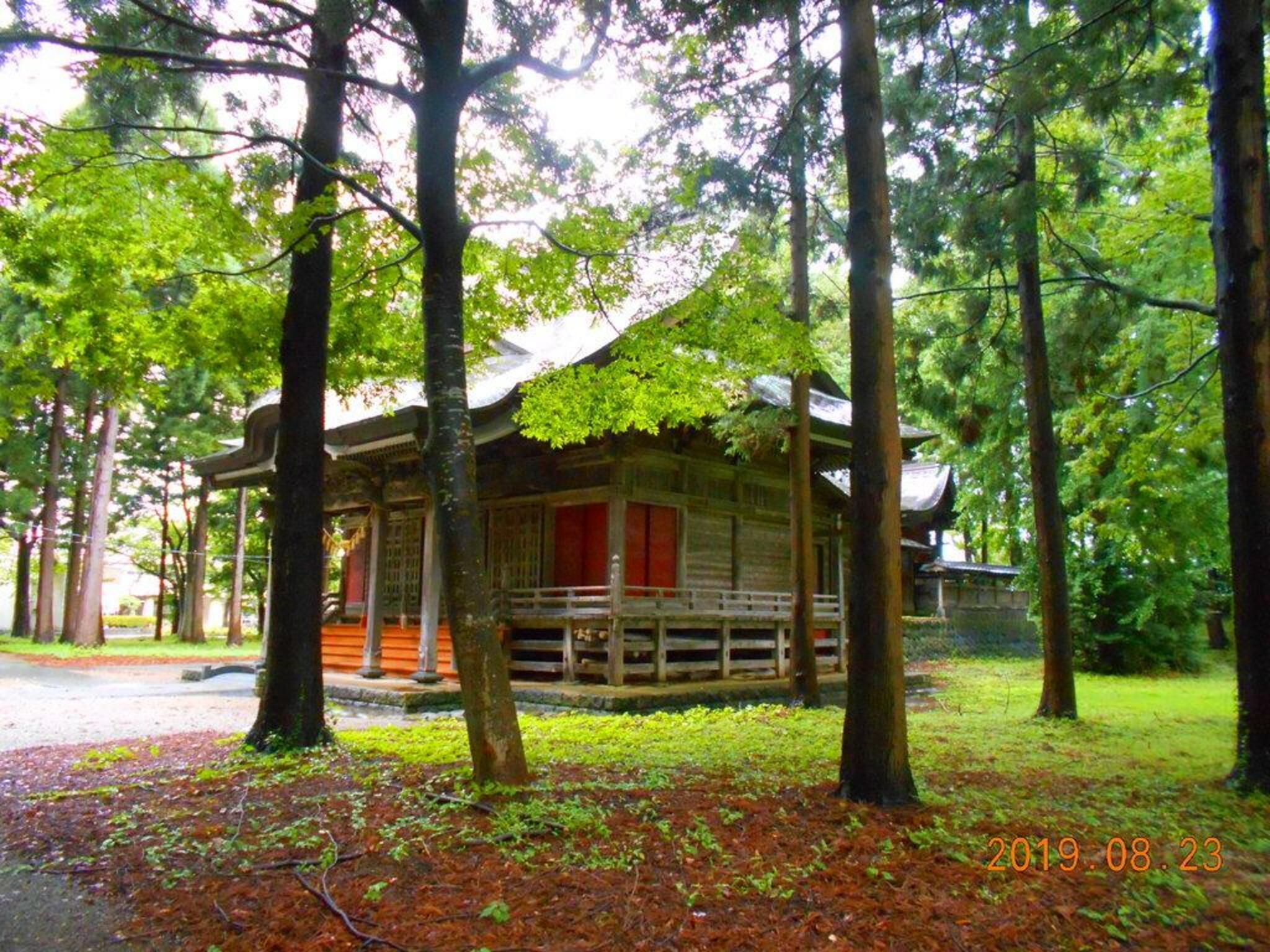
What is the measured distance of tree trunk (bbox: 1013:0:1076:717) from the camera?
32.3 ft

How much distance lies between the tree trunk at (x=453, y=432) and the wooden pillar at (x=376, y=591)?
9.23 meters

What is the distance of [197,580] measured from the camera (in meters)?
29.8

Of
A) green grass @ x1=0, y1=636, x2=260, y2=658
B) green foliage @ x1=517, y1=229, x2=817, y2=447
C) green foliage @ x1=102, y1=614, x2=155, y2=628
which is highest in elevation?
green foliage @ x1=517, y1=229, x2=817, y2=447

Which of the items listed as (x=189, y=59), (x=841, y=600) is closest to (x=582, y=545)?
(x=841, y=600)

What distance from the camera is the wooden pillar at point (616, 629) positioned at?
40.2 feet

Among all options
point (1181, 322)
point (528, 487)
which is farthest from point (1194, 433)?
point (528, 487)

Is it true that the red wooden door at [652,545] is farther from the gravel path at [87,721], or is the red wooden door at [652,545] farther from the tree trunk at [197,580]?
the tree trunk at [197,580]

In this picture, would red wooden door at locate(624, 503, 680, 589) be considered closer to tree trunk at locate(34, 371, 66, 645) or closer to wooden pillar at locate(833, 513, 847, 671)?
wooden pillar at locate(833, 513, 847, 671)

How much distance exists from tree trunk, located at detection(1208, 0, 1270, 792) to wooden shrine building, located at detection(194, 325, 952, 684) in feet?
20.7

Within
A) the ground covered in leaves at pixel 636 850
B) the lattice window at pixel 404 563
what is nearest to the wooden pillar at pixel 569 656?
the lattice window at pixel 404 563

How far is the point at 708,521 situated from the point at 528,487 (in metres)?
3.62

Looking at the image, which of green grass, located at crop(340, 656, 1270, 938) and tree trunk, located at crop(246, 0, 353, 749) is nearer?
green grass, located at crop(340, 656, 1270, 938)

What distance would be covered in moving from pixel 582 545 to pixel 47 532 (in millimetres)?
21058

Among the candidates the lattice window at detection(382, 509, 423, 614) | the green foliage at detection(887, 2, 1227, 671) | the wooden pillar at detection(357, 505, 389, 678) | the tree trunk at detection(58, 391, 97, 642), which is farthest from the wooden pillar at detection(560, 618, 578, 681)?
the tree trunk at detection(58, 391, 97, 642)
